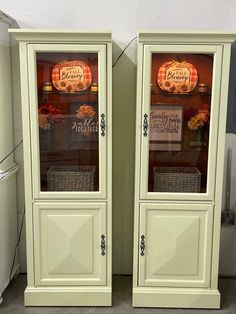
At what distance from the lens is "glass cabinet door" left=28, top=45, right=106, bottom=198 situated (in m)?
2.36

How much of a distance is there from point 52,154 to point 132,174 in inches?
26.3

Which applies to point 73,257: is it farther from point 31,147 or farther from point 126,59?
point 126,59

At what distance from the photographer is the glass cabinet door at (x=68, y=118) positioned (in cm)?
236

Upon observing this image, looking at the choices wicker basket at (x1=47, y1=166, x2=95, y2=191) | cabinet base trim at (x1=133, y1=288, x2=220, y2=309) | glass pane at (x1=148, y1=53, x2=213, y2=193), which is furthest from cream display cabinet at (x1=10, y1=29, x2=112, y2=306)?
glass pane at (x1=148, y1=53, x2=213, y2=193)

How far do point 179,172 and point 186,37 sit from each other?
910 millimetres

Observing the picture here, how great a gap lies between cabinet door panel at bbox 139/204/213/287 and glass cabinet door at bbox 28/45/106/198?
44 centimetres

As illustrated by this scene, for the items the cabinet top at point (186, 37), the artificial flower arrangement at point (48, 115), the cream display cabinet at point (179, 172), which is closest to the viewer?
the cabinet top at point (186, 37)

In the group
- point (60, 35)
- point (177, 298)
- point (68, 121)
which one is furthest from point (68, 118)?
point (177, 298)

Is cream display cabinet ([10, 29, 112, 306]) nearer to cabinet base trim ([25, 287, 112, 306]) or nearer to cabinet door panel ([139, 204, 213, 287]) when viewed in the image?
cabinet base trim ([25, 287, 112, 306])

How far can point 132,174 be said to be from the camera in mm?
2857

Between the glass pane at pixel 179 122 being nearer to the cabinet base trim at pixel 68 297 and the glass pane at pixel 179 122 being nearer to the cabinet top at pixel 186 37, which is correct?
the cabinet top at pixel 186 37

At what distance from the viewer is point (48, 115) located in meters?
2.51

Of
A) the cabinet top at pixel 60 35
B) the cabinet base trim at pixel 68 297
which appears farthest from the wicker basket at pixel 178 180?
the cabinet top at pixel 60 35

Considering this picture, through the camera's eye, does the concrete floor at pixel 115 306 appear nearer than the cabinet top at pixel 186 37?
No
